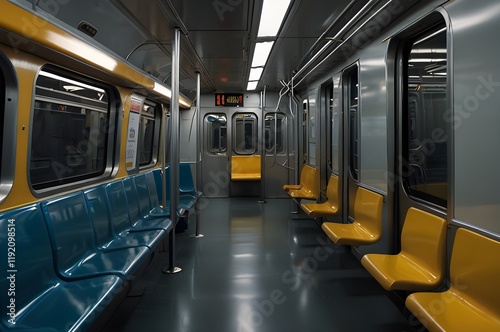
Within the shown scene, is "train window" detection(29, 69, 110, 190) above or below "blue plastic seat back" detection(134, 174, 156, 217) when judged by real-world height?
above

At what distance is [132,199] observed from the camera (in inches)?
151

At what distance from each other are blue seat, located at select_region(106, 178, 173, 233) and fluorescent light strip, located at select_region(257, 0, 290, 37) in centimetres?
230

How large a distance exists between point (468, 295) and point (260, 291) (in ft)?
5.74

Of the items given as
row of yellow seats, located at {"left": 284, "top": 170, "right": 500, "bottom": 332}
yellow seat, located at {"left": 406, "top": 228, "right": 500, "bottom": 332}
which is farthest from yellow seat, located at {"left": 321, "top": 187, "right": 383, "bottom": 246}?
yellow seat, located at {"left": 406, "top": 228, "right": 500, "bottom": 332}

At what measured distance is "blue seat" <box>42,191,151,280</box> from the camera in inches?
89.3

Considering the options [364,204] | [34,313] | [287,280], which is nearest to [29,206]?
[34,313]

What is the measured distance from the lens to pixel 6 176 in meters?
2.04

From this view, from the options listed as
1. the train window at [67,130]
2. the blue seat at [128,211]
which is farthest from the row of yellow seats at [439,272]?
the train window at [67,130]

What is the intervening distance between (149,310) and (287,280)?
1.38m

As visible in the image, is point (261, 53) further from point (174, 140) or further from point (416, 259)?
point (416, 259)

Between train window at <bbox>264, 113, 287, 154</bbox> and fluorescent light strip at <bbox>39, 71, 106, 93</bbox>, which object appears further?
train window at <bbox>264, 113, 287, 154</bbox>

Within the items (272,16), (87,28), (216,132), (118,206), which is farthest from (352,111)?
(216,132)

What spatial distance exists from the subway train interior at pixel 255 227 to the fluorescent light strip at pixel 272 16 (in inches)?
0.8

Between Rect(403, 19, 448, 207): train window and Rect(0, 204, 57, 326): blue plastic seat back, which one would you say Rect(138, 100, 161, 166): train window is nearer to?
Rect(0, 204, 57, 326): blue plastic seat back
